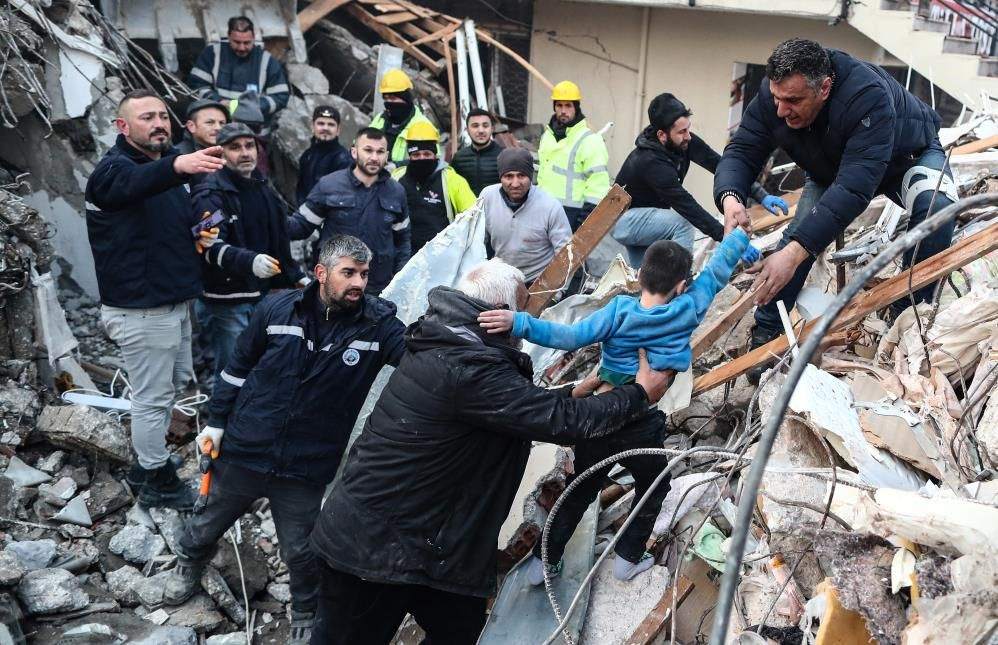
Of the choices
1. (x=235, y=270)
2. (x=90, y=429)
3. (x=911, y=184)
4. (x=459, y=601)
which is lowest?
(x=90, y=429)

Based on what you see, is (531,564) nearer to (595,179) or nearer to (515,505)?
(515,505)

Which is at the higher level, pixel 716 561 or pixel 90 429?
pixel 716 561

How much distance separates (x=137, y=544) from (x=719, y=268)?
3550 millimetres

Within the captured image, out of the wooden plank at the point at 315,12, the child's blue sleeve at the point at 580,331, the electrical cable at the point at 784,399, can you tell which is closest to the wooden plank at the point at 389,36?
the wooden plank at the point at 315,12

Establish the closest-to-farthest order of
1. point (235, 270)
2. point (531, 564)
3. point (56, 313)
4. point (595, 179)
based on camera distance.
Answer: point (531, 564)
point (235, 270)
point (56, 313)
point (595, 179)

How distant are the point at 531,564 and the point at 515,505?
1.41 ft

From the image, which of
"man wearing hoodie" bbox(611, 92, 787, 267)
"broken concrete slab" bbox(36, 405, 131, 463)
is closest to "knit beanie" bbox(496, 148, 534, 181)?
"man wearing hoodie" bbox(611, 92, 787, 267)

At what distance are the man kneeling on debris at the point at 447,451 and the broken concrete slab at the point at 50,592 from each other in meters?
1.91

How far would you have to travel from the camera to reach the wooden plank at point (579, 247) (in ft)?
15.6

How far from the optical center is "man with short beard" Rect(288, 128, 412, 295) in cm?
623

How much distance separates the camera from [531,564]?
420cm

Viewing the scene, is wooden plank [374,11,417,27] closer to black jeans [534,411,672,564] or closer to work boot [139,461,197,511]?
work boot [139,461,197,511]

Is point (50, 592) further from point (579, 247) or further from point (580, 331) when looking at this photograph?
point (579, 247)

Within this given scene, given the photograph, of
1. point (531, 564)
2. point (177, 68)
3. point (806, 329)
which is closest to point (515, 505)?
point (531, 564)
